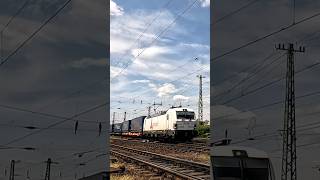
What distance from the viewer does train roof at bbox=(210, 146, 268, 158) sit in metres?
3.76

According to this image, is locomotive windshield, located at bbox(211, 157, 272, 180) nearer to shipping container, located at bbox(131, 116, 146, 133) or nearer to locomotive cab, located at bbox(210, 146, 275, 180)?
locomotive cab, located at bbox(210, 146, 275, 180)

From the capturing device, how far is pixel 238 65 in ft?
13.3

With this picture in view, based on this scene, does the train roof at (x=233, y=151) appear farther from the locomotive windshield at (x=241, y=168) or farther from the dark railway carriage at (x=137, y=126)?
the dark railway carriage at (x=137, y=126)

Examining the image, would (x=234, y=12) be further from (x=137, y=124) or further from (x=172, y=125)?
(x=137, y=124)

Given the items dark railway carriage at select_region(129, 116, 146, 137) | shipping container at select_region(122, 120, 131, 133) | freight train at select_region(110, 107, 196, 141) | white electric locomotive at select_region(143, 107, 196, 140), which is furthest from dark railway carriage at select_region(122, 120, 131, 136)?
white electric locomotive at select_region(143, 107, 196, 140)

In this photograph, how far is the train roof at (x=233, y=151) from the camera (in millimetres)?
3760

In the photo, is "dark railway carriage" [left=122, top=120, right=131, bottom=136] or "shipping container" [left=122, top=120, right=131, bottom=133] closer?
"dark railway carriage" [left=122, top=120, right=131, bottom=136]

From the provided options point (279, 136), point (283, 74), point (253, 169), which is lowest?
point (253, 169)

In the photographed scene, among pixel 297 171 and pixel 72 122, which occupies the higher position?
pixel 72 122

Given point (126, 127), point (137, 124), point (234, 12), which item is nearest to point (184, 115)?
point (137, 124)

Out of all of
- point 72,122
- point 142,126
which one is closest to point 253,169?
point 72,122

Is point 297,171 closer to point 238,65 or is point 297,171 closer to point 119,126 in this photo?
point 238,65

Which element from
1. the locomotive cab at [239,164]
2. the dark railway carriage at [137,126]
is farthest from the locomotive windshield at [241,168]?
the dark railway carriage at [137,126]

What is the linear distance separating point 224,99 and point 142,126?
25.8 meters
